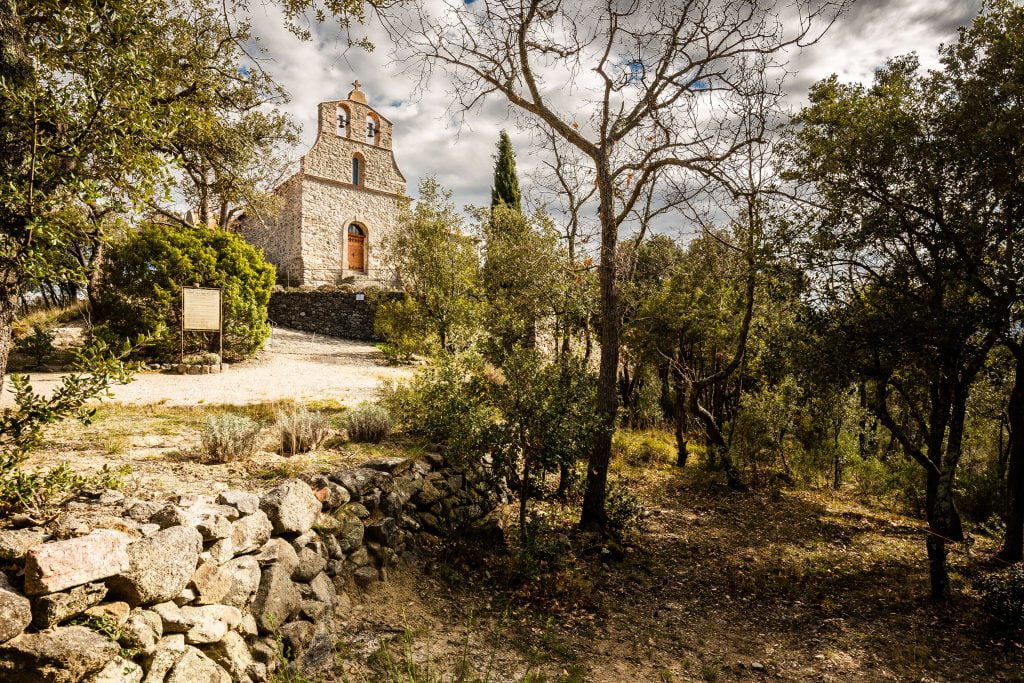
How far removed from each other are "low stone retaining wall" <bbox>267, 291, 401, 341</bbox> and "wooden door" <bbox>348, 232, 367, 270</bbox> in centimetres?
427

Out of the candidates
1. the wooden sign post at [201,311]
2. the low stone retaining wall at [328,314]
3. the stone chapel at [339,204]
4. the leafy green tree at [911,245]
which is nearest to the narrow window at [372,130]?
the stone chapel at [339,204]

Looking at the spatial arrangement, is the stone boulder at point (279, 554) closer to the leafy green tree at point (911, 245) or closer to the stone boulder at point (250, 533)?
the stone boulder at point (250, 533)

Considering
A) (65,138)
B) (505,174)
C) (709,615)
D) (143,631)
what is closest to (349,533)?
(143,631)

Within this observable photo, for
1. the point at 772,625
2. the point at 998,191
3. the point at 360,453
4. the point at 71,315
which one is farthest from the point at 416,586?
the point at 71,315

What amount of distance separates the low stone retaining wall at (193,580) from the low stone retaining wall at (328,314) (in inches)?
654

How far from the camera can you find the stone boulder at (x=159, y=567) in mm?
2846

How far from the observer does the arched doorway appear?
25.0 meters

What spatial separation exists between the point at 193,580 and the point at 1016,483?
988 centimetres

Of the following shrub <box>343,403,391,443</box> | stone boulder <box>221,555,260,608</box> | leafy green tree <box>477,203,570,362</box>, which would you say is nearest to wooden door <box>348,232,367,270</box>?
leafy green tree <box>477,203,570,362</box>

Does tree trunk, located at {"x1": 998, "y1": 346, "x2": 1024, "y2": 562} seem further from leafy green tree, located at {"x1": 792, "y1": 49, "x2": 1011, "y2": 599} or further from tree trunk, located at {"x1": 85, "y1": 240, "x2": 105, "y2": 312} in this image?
tree trunk, located at {"x1": 85, "y1": 240, "x2": 105, "y2": 312}

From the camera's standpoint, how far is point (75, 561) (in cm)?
263

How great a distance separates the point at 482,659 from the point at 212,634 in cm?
211

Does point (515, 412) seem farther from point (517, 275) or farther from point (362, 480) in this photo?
point (517, 275)

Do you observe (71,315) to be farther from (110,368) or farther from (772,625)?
(772,625)
